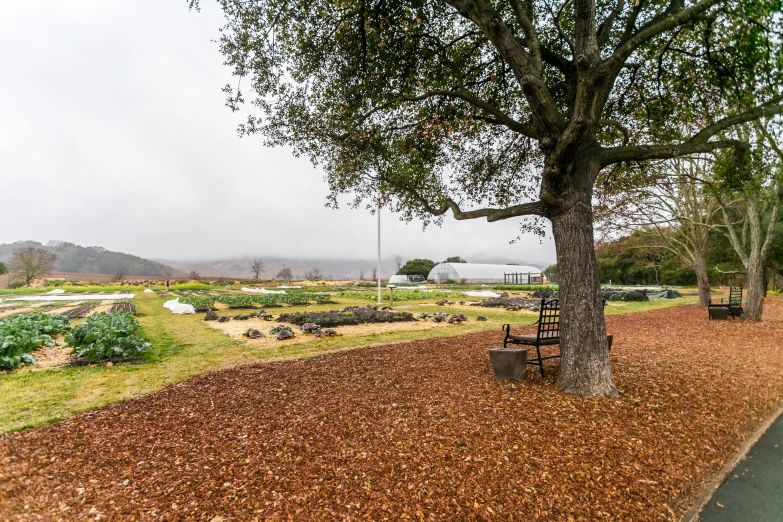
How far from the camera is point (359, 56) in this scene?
7621mm

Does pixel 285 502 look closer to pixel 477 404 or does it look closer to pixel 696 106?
pixel 477 404

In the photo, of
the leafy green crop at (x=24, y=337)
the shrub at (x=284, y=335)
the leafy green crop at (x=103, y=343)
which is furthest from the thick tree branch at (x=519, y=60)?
the leafy green crop at (x=24, y=337)

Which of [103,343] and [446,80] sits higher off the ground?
[446,80]

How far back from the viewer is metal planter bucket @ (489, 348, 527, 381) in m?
5.89

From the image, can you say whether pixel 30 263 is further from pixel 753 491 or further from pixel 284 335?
pixel 753 491

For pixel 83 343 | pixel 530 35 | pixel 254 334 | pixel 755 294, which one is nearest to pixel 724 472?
pixel 530 35

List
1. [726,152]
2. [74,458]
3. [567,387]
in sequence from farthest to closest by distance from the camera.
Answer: [726,152] < [567,387] < [74,458]

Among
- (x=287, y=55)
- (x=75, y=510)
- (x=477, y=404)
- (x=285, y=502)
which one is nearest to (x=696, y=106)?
Answer: (x=477, y=404)

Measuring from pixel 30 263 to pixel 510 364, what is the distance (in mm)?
65577

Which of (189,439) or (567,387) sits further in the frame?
(567,387)

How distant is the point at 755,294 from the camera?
14.3m

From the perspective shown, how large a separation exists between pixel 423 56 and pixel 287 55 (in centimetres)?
272

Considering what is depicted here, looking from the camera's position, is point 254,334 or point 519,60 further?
point 254,334

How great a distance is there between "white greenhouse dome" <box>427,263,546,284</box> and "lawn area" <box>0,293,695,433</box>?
4763cm
